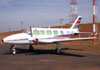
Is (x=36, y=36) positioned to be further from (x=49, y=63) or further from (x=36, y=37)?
(x=49, y=63)

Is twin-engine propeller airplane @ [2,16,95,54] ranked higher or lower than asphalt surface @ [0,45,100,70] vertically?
higher

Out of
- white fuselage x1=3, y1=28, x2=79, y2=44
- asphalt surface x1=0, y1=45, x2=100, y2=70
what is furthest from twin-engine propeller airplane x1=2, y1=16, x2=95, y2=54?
asphalt surface x1=0, y1=45, x2=100, y2=70

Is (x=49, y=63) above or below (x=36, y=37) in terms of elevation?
below

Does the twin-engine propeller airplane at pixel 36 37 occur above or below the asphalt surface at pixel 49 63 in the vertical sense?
above

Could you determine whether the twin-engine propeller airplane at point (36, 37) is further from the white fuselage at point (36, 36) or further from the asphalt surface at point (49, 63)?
the asphalt surface at point (49, 63)

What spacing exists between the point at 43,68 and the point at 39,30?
31.5ft

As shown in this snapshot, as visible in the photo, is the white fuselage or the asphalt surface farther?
the white fuselage

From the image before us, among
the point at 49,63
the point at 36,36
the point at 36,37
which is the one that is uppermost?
the point at 36,36

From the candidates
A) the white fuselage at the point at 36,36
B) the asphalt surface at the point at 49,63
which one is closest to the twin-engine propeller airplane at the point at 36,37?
the white fuselage at the point at 36,36

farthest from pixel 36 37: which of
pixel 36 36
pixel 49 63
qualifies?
pixel 49 63

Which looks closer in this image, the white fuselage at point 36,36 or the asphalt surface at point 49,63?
the asphalt surface at point 49,63

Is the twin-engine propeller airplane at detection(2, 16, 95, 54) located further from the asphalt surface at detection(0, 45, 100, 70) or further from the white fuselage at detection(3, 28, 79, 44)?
the asphalt surface at detection(0, 45, 100, 70)

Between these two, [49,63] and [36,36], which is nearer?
[49,63]

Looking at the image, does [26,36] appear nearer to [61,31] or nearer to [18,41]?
[18,41]
